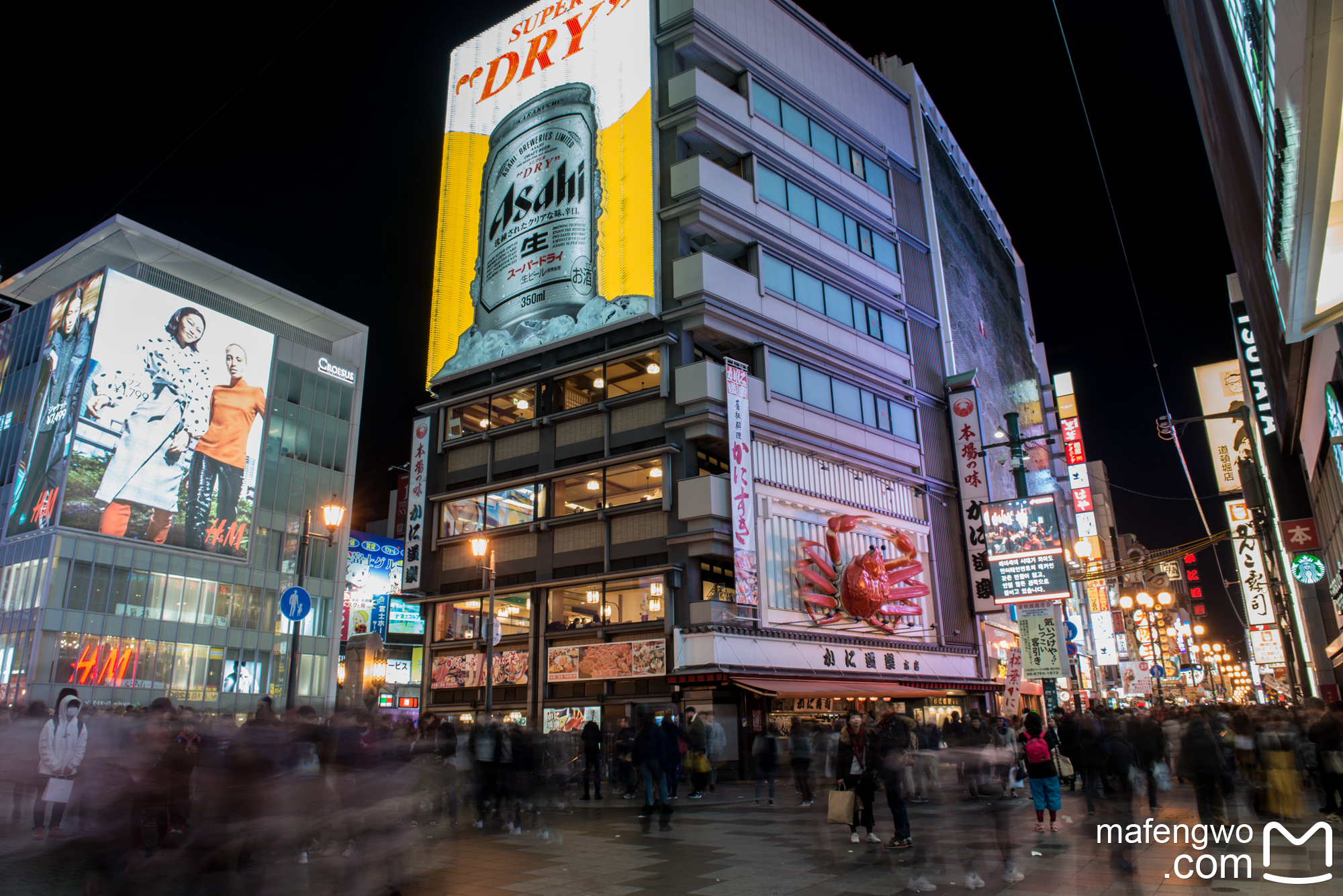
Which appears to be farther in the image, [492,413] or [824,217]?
[824,217]

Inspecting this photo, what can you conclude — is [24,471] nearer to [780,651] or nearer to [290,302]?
[290,302]

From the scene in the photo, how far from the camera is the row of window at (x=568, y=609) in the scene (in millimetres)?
30656

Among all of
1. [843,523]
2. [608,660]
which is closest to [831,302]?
[843,523]

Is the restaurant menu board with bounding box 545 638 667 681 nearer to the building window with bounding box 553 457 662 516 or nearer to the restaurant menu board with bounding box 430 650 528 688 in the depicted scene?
the restaurant menu board with bounding box 430 650 528 688

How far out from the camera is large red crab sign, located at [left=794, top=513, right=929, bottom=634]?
32.2 m

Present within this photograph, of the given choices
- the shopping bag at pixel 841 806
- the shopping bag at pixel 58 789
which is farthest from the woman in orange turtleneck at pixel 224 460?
the shopping bag at pixel 841 806

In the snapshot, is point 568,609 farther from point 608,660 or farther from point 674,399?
point 674,399

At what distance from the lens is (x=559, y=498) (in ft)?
113

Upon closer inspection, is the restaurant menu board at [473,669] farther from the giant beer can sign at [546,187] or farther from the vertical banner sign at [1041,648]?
the vertical banner sign at [1041,648]

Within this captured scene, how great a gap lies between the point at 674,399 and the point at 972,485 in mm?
18144

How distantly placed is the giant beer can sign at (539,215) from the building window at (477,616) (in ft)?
38.0

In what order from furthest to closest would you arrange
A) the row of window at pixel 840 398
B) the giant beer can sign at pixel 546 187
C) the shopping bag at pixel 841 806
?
the giant beer can sign at pixel 546 187
the row of window at pixel 840 398
the shopping bag at pixel 841 806

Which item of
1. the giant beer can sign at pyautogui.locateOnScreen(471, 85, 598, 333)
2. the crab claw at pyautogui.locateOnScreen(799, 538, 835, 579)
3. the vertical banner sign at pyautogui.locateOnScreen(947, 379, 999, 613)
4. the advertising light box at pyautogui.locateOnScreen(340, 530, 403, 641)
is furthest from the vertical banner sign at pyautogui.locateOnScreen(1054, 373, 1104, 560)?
the advertising light box at pyautogui.locateOnScreen(340, 530, 403, 641)

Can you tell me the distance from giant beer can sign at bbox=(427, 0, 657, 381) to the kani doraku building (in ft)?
0.42
